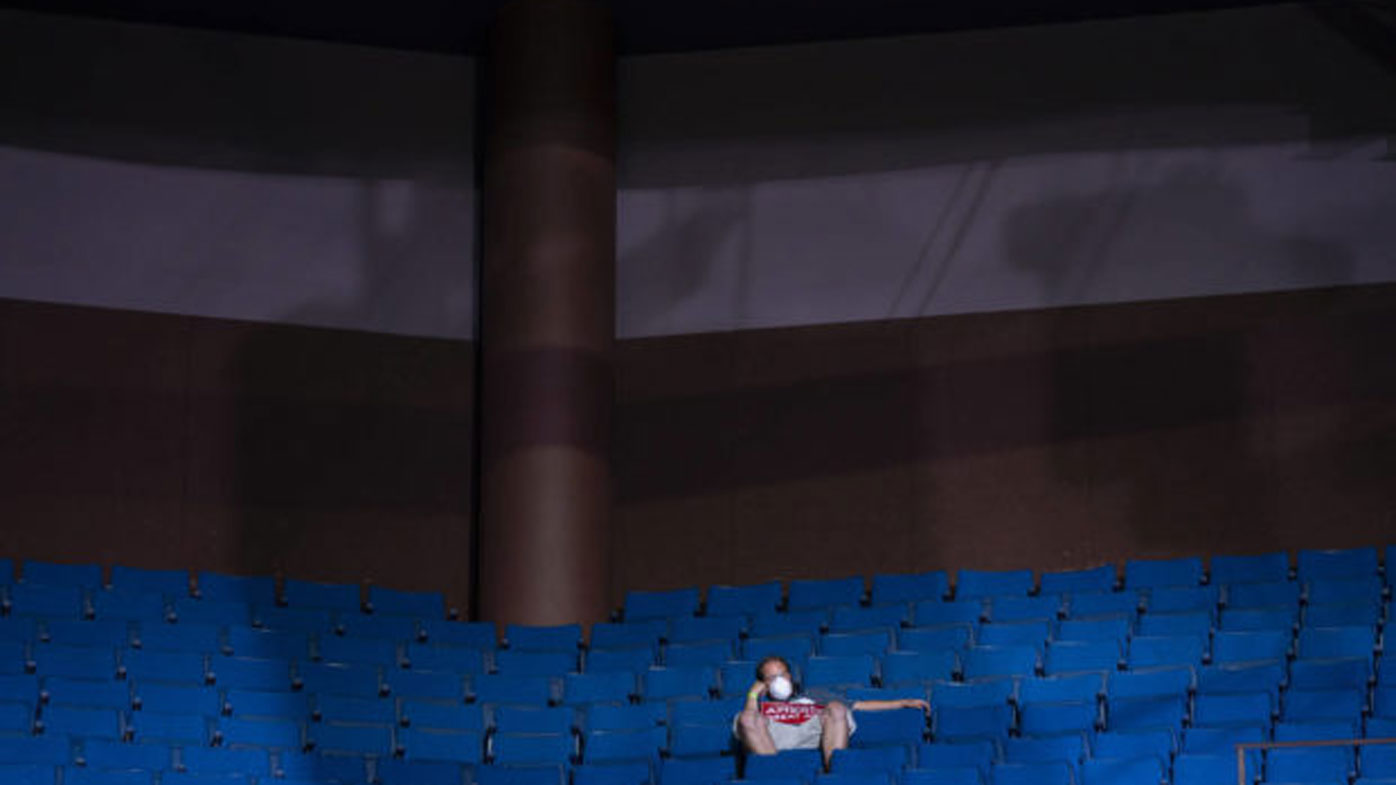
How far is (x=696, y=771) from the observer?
642cm

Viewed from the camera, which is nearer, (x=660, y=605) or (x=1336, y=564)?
(x=1336, y=564)

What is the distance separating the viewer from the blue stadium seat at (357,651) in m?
8.02

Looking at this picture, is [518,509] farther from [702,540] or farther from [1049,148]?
[1049,148]

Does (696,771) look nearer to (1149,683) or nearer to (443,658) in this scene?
(1149,683)

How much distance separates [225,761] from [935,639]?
9.79 feet

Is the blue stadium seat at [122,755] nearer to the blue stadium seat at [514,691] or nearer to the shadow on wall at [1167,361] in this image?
the blue stadium seat at [514,691]

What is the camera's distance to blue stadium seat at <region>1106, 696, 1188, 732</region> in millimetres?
6688

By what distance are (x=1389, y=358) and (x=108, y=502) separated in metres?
6.51

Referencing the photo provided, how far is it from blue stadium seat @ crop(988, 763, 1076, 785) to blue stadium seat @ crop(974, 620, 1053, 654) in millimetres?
1956

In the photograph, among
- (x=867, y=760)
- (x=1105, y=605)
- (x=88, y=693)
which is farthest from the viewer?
(x=1105, y=605)

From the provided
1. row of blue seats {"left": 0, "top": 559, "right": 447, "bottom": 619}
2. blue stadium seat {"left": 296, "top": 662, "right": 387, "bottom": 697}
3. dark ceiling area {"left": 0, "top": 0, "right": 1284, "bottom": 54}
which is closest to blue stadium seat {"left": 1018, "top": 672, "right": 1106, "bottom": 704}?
blue stadium seat {"left": 296, "top": 662, "right": 387, "bottom": 697}

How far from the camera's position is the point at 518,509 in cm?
956

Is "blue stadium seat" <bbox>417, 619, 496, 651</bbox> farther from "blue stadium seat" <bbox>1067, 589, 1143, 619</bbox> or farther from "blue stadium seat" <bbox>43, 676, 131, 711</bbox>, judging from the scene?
"blue stadium seat" <bbox>1067, 589, 1143, 619</bbox>

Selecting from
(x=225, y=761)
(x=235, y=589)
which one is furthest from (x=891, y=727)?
(x=235, y=589)
